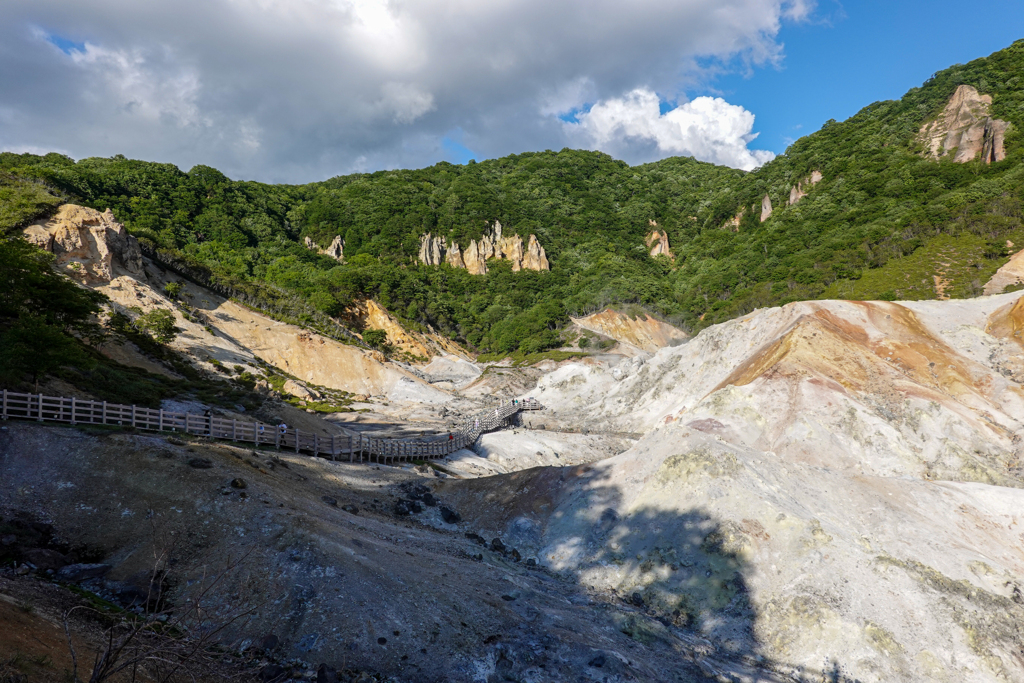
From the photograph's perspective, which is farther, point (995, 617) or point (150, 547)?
point (995, 617)

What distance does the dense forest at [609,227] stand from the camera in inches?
3588

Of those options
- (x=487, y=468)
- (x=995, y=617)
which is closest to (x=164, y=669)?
(x=995, y=617)

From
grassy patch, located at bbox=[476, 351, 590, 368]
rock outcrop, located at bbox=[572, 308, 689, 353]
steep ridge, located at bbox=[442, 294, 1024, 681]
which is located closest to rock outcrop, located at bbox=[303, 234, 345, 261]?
grassy patch, located at bbox=[476, 351, 590, 368]

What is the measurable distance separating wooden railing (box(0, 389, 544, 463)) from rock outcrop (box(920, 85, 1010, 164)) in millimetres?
128225

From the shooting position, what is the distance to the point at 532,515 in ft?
72.6

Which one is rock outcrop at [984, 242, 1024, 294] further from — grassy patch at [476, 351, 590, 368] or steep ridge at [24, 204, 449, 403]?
steep ridge at [24, 204, 449, 403]

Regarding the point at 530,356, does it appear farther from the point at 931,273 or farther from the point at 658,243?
the point at 658,243

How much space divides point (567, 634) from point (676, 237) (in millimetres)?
164261

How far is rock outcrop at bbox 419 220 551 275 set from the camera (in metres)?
141

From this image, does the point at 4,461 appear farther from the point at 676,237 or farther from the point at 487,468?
the point at 676,237

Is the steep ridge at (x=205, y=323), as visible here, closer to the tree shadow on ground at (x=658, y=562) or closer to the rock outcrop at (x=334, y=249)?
the tree shadow on ground at (x=658, y=562)

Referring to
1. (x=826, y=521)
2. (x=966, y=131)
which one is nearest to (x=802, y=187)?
(x=966, y=131)

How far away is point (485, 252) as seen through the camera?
14475cm

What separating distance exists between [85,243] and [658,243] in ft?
460
